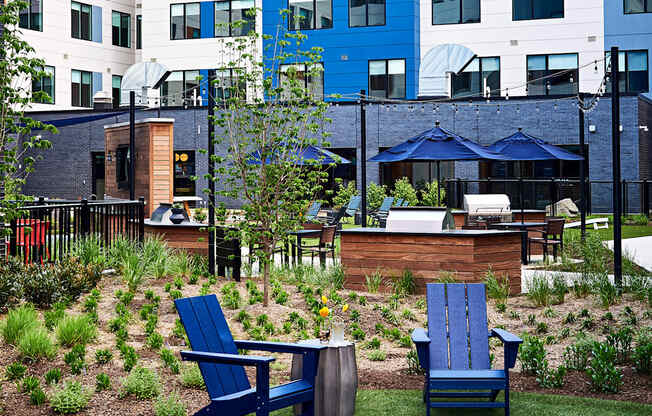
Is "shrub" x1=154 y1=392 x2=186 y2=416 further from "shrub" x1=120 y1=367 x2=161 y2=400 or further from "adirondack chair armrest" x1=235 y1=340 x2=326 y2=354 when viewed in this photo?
"adirondack chair armrest" x1=235 y1=340 x2=326 y2=354

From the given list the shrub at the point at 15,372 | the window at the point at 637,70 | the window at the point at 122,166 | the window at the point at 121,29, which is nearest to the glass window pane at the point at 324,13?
the window at the point at 121,29

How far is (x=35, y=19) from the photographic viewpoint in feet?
122

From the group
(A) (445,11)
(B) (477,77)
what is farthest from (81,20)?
(B) (477,77)

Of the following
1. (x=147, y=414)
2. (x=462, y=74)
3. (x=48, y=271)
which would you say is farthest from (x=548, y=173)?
(x=147, y=414)

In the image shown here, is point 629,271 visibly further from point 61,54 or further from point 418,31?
point 61,54

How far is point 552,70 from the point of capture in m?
33.0

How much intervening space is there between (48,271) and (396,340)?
4185mm

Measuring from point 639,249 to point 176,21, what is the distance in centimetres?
2657

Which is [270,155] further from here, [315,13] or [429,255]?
[315,13]

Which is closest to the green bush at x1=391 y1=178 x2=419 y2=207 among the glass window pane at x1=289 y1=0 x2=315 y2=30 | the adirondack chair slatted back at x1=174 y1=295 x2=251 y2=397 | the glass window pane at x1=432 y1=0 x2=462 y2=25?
the glass window pane at x1=432 y1=0 x2=462 y2=25

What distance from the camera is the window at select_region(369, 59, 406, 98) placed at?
3425cm

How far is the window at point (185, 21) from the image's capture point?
1497 inches

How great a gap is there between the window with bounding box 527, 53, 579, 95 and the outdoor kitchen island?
2204 centimetres

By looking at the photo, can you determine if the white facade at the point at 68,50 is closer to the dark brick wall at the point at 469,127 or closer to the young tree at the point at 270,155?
the dark brick wall at the point at 469,127
